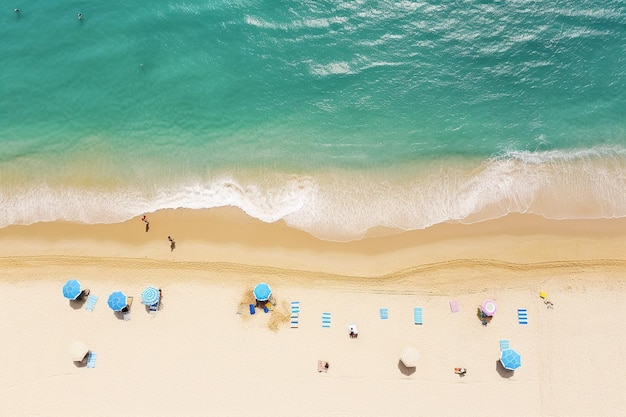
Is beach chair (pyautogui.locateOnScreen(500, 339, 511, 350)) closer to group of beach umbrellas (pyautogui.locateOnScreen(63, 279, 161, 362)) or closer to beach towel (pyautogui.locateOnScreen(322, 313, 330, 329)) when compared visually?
beach towel (pyautogui.locateOnScreen(322, 313, 330, 329))

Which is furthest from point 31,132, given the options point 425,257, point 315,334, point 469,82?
point 469,82

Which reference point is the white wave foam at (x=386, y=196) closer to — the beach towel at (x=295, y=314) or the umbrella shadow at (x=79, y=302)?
the beach towel at (x=295, y=314)

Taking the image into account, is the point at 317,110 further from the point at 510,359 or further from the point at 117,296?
the point at 510,359

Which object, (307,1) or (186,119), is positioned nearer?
(186,119)

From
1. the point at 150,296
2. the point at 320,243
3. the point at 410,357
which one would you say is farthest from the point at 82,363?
the point at 410,357

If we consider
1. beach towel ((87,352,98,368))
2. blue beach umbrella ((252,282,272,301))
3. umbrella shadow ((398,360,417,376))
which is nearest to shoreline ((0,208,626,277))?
blue beach umbrella ((252,282,272,301))

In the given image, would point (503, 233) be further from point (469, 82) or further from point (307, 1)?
point (307, 1)

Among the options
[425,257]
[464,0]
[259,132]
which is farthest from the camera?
[464,0]

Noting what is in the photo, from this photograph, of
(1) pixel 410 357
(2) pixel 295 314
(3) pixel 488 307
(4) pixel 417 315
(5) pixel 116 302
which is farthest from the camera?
(2) pixel 295 314
